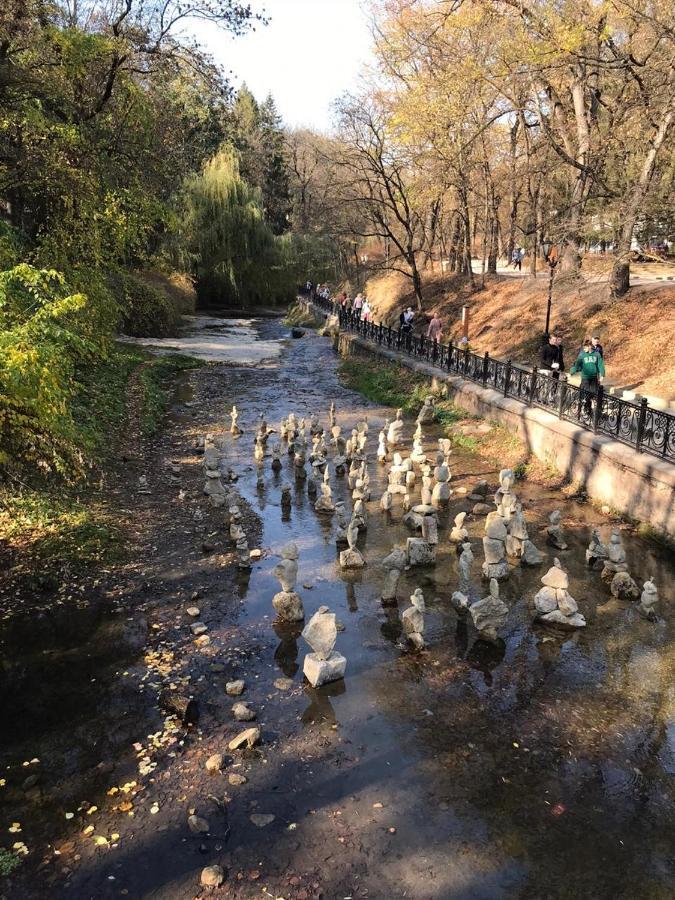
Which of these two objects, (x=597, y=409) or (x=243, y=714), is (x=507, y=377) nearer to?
(x=597, y=409)

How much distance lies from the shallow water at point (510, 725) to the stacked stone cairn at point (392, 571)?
0.64 ft

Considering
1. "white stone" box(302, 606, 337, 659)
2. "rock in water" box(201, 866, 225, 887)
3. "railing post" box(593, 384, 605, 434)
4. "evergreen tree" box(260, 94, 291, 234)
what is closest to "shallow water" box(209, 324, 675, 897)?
"white stone" box(302, 606, 337, 659)

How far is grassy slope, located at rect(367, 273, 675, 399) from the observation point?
17594mm

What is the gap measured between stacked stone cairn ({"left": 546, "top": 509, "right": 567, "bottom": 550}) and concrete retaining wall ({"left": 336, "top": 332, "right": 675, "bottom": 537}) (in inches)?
60.1

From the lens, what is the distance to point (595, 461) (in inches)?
475

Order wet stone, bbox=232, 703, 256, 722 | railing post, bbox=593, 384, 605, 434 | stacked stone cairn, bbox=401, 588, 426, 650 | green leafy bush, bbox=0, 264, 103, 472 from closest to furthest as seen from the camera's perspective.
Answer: green leafy bush, bbox=0, 264, 103, 472, wet stone, bbox=232, 703, 256, 722, stacked stone cairn, bbox=401, 588, 426, 650, railing post, bbox=593, 384, 605, 434

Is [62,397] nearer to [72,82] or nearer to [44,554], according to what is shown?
[44,554]

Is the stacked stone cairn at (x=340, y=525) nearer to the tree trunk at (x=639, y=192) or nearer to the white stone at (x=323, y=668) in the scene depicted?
the white stone at (x=323, y=668)

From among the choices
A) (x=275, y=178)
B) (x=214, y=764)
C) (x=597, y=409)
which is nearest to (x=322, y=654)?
(x=214, y=764)

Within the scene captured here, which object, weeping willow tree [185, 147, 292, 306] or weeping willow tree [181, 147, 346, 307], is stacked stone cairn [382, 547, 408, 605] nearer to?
weeping willow tree [181, 147, 346, 307]

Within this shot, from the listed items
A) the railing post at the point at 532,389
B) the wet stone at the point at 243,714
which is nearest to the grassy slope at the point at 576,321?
the railing post at the point at 532,389

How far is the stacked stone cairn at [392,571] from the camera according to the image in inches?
338

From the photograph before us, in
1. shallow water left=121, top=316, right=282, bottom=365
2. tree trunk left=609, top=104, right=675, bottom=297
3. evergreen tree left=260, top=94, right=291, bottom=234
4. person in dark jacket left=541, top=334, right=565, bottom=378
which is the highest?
evergreen tree left=260, top=94, right=291, bottom=234

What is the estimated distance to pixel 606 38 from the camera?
1518 centimetres
